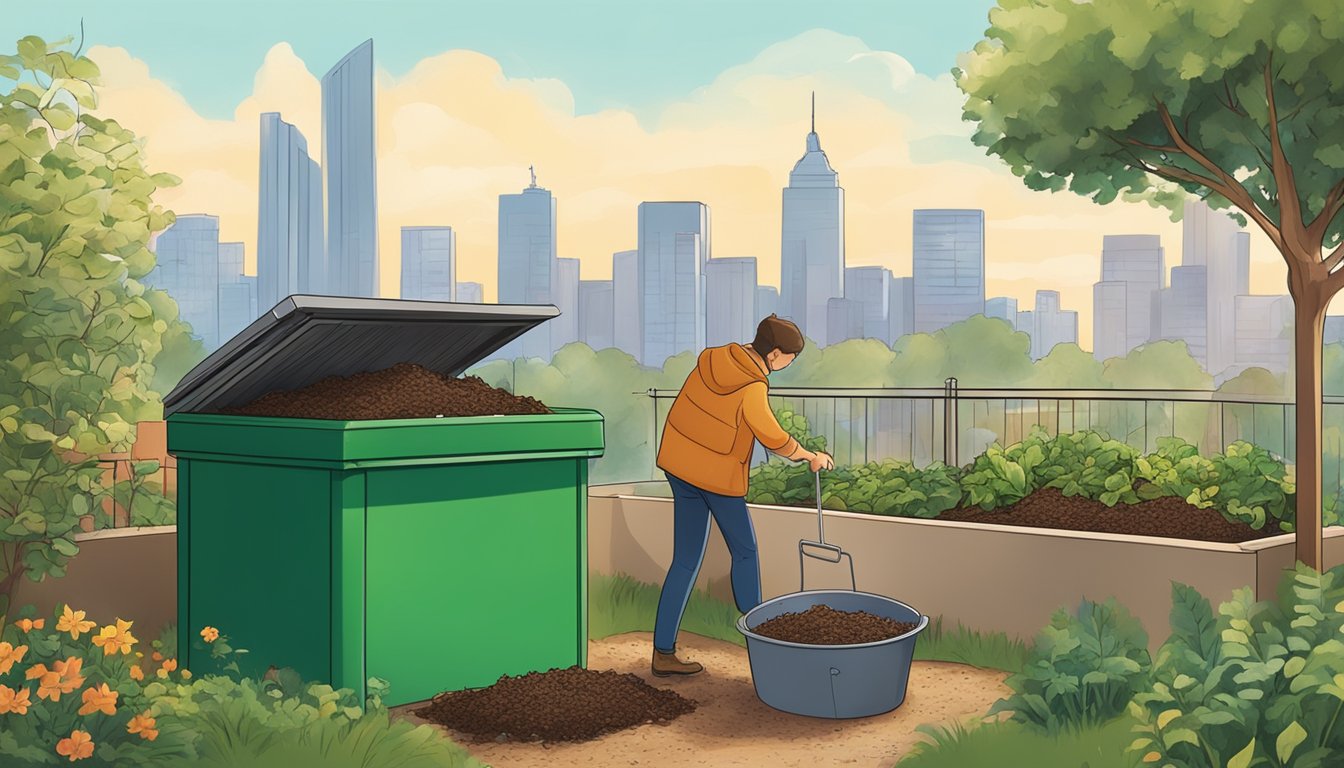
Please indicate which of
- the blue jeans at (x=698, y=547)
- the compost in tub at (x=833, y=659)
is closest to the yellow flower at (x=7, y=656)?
the compost in tub at (x=833, y=659)

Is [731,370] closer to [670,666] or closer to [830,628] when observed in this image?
[830,628]

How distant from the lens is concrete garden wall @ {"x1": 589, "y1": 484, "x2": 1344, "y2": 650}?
6270 millimetres

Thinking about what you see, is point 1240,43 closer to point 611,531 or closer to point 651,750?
point 651,750

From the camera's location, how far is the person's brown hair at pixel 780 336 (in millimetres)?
6234

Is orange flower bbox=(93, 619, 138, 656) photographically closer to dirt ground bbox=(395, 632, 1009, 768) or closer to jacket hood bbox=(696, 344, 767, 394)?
dirt ground bbox=(395, 632, 1009, 768)

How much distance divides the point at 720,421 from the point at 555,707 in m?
1.67

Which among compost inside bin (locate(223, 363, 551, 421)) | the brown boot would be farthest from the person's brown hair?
the brown boot

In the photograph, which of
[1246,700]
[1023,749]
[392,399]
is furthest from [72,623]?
[1246,700]

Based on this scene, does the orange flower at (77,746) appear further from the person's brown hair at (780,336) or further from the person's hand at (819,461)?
the person's brown hair at (780,336)

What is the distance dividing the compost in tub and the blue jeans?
513mm

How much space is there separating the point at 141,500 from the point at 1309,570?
6399mm

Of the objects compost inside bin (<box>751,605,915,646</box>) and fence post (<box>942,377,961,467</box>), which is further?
fence post (<box>942,377,961,467</box>)

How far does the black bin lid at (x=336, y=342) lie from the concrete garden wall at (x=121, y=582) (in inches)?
44.2

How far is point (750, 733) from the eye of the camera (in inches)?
215
